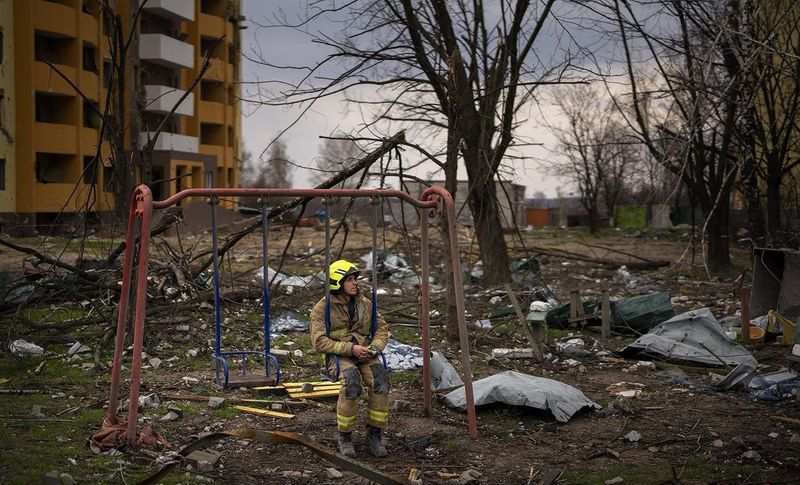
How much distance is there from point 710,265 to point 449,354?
10634mm

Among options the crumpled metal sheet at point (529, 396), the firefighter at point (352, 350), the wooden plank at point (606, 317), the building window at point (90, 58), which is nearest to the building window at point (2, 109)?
the building window at point (90, 58)

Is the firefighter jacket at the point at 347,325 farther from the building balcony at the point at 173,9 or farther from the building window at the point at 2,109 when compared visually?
the building balcony at the point at 173,9

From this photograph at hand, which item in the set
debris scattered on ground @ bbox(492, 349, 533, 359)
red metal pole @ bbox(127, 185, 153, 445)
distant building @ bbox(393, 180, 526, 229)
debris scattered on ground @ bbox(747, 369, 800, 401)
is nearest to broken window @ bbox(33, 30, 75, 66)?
distant building @ bbox(393, 180, 526, 229)

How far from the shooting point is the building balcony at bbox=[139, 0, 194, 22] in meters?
39.0

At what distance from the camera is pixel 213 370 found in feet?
29.4

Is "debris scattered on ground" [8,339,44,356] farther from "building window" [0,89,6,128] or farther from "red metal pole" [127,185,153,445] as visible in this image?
"building window" [0,89,6,128]

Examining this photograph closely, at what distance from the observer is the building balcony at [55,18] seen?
104 feet

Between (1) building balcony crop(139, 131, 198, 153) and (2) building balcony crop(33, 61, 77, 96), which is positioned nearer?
(2) building balcony crop(33, 61, 77, 96)

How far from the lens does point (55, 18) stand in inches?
1261

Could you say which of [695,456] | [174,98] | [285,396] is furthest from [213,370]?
[174,98]

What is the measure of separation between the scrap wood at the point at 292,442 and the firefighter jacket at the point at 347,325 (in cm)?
76

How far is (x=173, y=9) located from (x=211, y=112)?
602 cm

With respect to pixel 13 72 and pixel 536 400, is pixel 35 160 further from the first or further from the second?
pixel 536 400

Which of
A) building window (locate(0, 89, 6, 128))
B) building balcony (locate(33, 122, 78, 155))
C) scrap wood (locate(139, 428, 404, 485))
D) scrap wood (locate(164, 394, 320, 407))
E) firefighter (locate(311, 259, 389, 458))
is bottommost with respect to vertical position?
scrap wood (locate(164, 394, 320, 407))
